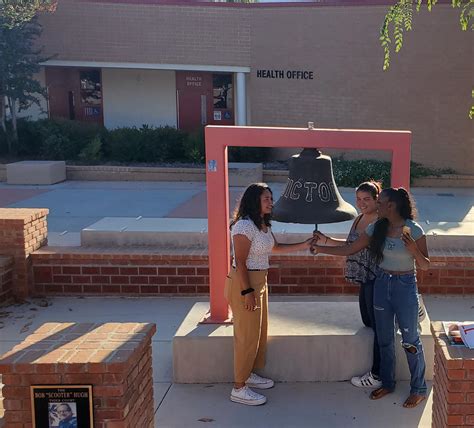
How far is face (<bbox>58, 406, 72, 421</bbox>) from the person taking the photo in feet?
9.54

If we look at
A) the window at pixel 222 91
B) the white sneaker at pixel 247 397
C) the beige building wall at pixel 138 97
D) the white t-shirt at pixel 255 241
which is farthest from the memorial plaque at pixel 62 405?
the beige building wall at pixel 138 97

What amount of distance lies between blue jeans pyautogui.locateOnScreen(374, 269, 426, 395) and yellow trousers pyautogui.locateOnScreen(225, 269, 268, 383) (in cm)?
82

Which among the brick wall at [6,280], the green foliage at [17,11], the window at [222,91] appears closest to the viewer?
the brick wall at [6,280]

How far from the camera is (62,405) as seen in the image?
291cm

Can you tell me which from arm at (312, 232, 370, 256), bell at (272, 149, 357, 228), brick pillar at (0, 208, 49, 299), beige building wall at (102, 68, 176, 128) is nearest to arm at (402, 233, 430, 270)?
arm at (312, 232, 370, 256)

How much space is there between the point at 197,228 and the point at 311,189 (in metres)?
3.35

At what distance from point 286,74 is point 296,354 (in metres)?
13.5

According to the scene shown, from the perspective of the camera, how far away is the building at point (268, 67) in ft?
52.9

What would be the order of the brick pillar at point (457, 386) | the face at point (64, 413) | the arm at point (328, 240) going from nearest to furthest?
the face at point (64, 413) < the brick pillar at point (457, 386) < the arm at point (328, 240)

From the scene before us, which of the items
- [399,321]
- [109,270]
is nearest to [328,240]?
[399,321]

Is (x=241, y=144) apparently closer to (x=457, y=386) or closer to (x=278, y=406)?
(x=278, y=406)

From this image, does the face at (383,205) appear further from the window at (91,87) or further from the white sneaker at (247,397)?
the window at (91,87)

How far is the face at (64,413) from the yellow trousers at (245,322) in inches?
69.3

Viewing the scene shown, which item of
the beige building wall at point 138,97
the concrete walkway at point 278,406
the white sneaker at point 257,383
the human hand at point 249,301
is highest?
the beige building wall at point 138,97
